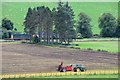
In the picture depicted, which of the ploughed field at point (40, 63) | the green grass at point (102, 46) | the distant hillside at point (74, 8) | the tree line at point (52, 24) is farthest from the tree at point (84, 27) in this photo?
the ploughed field at point (40, 63)

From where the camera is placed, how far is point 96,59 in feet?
177

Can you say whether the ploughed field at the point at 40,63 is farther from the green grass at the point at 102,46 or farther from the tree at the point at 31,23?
the tree at the point at 31,23

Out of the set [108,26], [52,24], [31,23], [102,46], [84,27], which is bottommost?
[102,46]

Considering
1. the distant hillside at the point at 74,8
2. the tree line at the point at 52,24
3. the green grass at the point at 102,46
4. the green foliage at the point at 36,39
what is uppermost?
the distant hillside at the point at 74,8

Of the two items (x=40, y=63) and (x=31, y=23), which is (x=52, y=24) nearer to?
(x=31, y=23)

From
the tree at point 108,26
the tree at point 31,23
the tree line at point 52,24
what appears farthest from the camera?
the tree at point 108,26

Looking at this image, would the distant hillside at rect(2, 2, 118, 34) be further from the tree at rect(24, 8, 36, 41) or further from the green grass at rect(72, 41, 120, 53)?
the green grass at rect(72, 41, 120, 53)

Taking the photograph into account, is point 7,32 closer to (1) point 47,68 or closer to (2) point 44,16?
(2) point 44,16

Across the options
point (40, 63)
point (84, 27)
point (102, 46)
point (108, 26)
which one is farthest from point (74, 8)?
point (40, 63)

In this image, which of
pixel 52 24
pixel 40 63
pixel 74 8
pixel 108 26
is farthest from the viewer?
pixel 74 8

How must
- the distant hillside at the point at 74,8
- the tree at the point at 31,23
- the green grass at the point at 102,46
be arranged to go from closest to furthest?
1. the green grass at the point at 102,46
2. the tree at the point at 31,23
3. the distant hillside at the point at 74,8

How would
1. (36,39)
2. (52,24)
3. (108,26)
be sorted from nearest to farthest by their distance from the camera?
(36,39)
(52,24)
(108,26)

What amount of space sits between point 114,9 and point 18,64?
10875 cm

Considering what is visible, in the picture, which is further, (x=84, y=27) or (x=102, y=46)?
(x=84, y=27)
